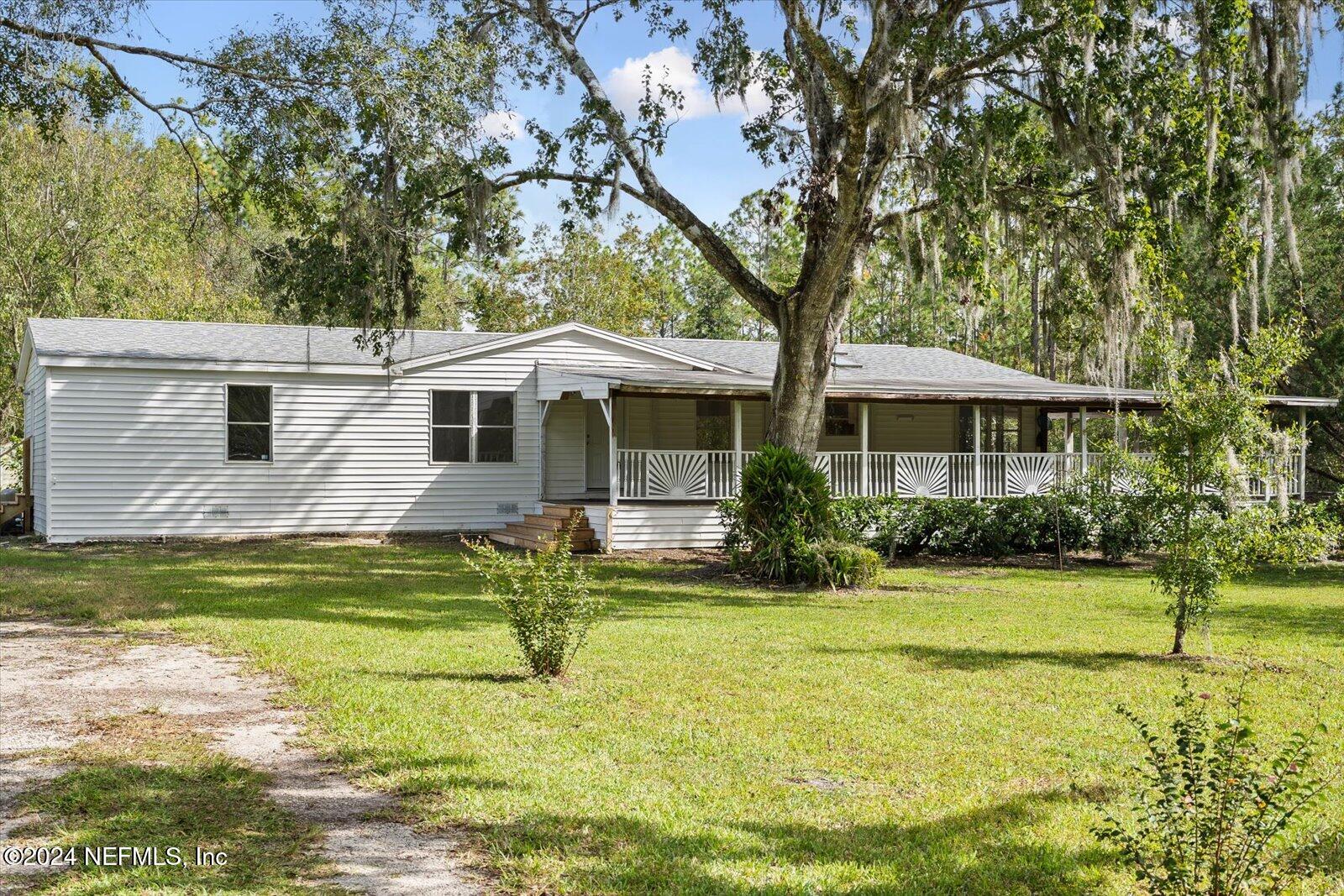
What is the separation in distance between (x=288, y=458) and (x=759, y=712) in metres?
14.1

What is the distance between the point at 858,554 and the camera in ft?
45.0

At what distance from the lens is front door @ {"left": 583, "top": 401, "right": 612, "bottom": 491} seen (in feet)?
69.6

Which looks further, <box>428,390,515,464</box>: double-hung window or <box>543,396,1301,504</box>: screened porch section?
<box>428,390,515,464</box>: double-hung window

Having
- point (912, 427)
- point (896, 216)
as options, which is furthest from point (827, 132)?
point (912, 427)

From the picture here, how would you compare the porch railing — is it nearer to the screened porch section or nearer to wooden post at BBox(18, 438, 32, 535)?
the screened porch section

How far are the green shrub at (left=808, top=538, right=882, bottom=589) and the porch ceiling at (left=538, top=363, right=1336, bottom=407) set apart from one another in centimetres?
451

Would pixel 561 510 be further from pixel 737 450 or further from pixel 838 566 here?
pixel 838 566

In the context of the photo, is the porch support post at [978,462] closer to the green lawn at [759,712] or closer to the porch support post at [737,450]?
the porch support post at [737,450]

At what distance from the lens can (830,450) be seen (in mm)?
22078

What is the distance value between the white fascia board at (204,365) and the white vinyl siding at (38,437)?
1.60 feet

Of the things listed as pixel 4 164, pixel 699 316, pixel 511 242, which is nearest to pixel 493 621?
pixel 511 242

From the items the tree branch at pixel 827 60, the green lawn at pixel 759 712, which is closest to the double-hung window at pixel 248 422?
the green lawn at pixel 759 712

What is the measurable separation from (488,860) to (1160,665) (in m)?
6.18

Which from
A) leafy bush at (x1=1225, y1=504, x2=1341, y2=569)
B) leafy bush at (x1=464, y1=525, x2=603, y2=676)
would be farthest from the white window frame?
leafy bush at (x1=1225, y1=504, x2=1341, y2=569)
